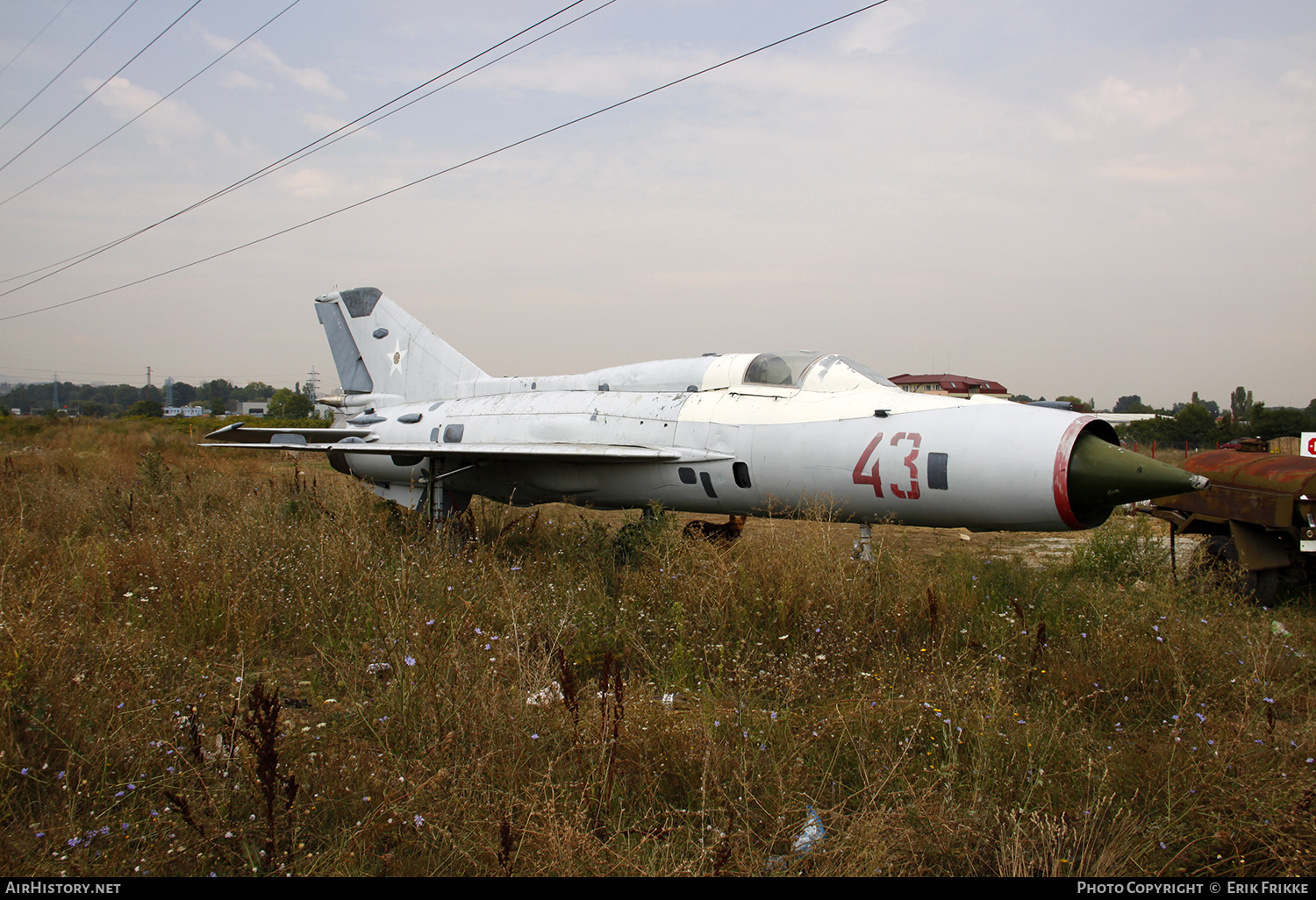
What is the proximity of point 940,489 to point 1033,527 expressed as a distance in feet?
2.31

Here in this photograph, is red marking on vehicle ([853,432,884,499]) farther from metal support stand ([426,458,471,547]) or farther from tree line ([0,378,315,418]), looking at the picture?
tree line ([0,378,315,418])

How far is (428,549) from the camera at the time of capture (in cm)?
693

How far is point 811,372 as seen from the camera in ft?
22.0

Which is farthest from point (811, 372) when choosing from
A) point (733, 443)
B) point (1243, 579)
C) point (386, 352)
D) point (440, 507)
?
point (386, 352)

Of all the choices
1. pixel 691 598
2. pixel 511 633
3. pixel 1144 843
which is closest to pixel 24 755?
pixel 511 633

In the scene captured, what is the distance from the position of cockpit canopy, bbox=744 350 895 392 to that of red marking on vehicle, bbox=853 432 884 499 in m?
0.74

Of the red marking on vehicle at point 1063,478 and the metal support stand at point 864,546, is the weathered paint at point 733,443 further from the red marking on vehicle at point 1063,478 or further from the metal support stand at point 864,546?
the metal support stand at point 864,546

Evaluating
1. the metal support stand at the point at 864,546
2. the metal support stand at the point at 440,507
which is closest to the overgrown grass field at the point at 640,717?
the metal support stand at the point at 864,546

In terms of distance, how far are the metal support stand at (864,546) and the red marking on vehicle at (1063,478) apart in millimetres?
1475

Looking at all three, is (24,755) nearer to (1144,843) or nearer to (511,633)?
(511,633)

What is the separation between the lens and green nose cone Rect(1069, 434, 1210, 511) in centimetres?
480

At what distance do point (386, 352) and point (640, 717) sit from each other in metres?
9.10

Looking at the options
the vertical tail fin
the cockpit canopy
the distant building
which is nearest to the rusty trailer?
the cockpit canopy

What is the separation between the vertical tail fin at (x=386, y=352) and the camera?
1050 centimetres
